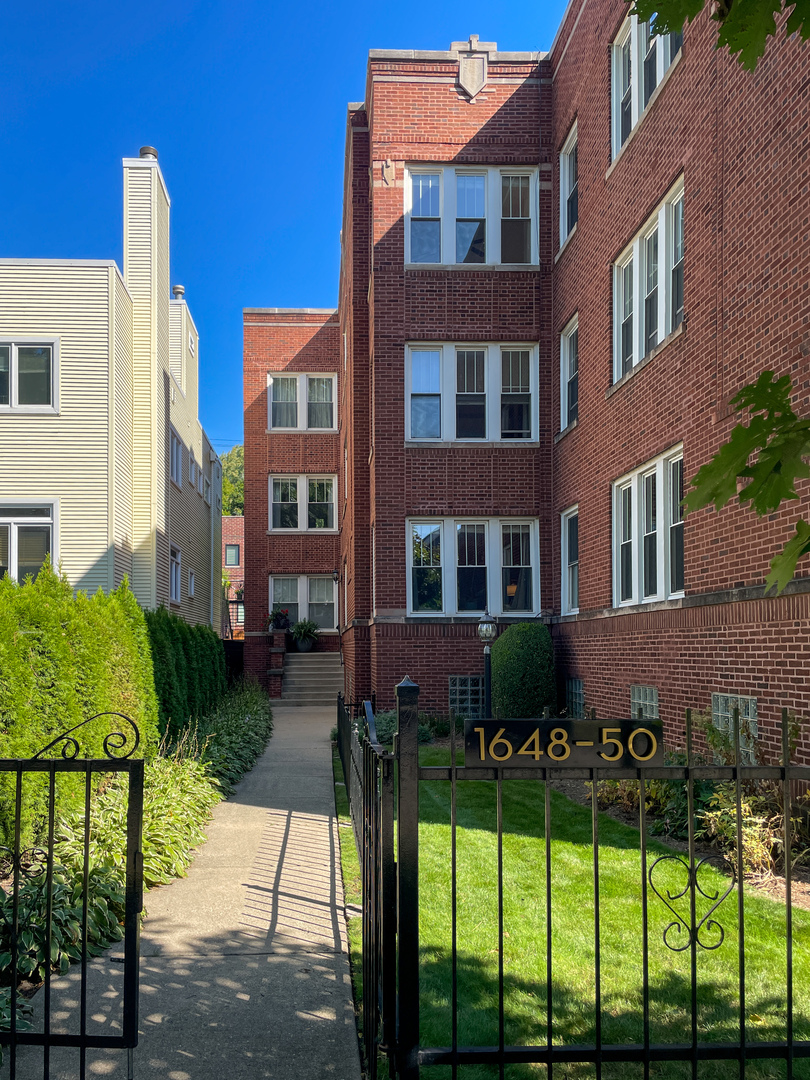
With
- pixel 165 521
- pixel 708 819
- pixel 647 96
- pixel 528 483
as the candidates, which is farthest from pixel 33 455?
pixel 708 819

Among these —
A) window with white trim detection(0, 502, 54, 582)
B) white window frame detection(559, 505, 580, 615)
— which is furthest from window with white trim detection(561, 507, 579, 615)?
window with white trim detection(0, 502, 54, 582)

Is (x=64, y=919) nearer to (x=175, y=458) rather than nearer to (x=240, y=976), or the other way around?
(x=240, y=976)

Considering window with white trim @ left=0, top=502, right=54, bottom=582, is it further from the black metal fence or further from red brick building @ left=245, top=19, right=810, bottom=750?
the black metal fence

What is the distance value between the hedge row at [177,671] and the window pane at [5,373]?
5.85m

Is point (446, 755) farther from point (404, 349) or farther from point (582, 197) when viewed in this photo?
point (582, 197)

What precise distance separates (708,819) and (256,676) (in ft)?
69.5

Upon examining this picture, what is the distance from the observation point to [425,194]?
17.6 meters

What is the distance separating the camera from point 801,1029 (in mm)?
4285

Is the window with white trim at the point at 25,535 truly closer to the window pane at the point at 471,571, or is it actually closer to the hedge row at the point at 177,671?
the hedge row at the point at 177,671

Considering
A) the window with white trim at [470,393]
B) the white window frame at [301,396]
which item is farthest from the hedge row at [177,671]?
the white window frame at [301,396]

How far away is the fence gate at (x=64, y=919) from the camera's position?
3.80 m

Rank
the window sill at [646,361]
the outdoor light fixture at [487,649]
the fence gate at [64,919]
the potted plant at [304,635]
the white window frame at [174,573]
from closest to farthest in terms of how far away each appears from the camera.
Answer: the fence gate at [64,919] < the window sill at [646,361] < the outdoor light fixture at [487,649] < the white window frame at [174,573] < the potted plant at [304,635]

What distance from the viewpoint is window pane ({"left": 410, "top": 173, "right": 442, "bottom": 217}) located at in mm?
17609

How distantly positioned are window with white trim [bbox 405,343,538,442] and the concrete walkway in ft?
33.7
